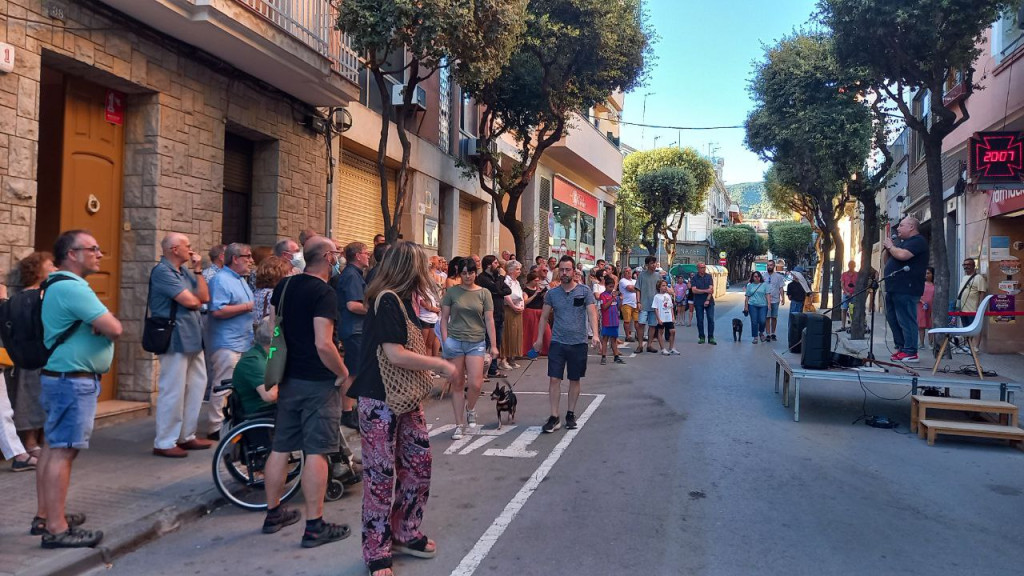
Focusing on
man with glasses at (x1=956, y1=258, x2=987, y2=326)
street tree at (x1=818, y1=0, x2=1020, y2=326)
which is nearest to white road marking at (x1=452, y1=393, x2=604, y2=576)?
street tree at (x1=818, y1=0, x2=1020, y2=326)

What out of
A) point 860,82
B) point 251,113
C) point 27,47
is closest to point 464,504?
point 27,47

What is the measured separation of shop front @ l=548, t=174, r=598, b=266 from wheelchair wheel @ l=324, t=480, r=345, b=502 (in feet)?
62.6

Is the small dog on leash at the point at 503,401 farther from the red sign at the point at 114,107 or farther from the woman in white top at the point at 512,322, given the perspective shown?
the red sign at the point at 114,107

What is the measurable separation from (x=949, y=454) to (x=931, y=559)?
330cm

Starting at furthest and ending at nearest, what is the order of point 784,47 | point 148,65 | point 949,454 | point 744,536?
1. point 784,47
2. point 148,65
3. point 949,454
4. point 744,536

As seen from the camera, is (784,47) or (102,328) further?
(784,47)

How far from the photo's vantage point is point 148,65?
8.31 meters

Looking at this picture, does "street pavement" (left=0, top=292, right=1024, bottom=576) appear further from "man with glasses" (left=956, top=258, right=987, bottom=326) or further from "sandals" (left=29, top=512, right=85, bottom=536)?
"man with glasses" (left=956, top=258, right=987, bottom=326)

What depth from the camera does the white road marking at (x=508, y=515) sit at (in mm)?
4338

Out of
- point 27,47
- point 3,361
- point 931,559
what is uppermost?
point 27,47

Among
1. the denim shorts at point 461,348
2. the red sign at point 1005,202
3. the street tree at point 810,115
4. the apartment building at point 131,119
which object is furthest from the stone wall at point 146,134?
the street tree at point 810,115

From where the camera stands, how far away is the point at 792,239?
288ft

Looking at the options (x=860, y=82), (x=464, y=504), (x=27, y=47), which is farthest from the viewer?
(x=860, y=82)

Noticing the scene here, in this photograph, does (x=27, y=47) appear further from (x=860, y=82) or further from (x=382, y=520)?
(x=860, y=82)
